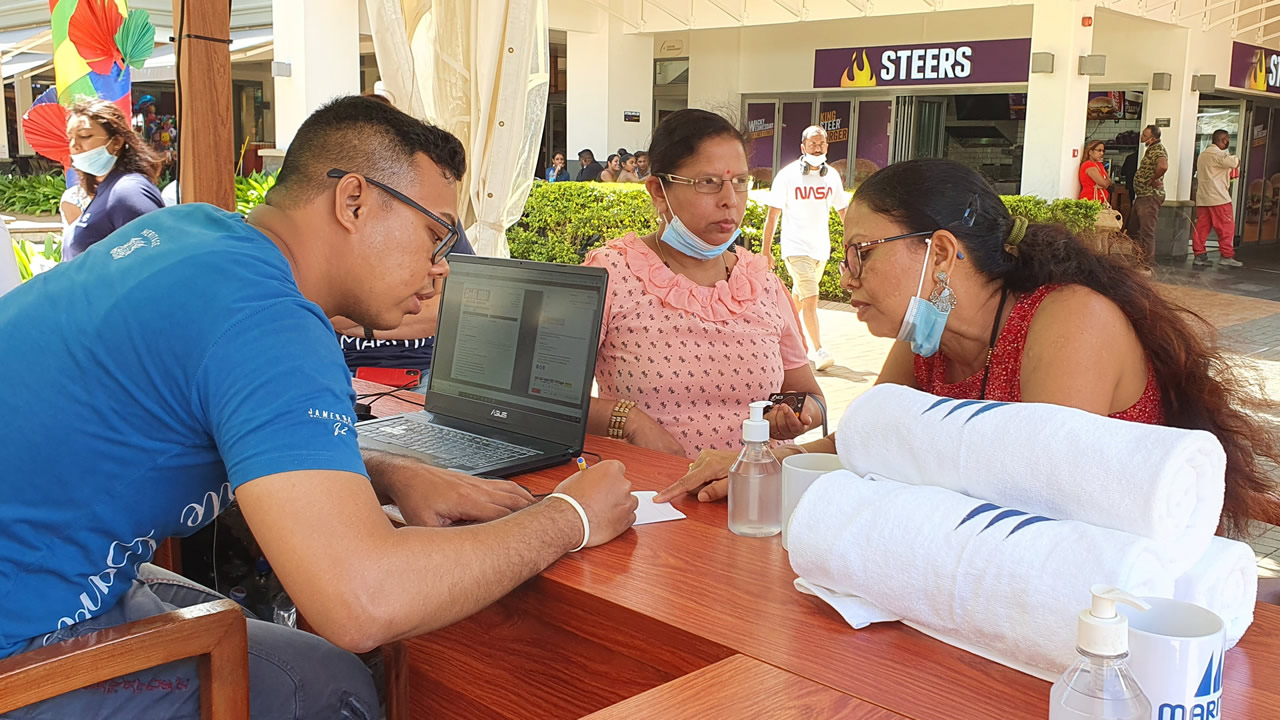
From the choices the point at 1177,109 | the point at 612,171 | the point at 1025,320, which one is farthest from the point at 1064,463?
the point at 1177,109

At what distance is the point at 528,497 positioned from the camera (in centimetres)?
184

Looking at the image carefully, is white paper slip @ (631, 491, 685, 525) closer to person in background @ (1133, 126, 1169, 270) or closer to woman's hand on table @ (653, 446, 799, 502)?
woman's hand on table @ (653, 446, 799, 502)

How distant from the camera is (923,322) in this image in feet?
7.05

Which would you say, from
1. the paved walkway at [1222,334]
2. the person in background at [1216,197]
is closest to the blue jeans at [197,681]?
the paved walkway at [1222,334]

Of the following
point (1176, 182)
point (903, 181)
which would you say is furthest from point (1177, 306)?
point (1176, 182)

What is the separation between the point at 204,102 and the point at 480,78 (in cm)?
113

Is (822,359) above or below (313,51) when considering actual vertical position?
below

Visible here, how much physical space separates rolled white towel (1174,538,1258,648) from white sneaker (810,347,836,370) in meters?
6.04

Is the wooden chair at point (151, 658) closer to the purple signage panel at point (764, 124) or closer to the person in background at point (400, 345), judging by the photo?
the person in background at point (400, 345)

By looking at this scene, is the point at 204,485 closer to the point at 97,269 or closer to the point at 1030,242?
the point at 97,269

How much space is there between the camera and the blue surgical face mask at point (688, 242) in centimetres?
293

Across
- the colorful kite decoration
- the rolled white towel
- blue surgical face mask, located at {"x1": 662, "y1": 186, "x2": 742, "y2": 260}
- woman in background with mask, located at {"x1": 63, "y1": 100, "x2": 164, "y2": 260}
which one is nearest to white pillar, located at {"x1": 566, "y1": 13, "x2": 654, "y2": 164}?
the colorful kite decoration

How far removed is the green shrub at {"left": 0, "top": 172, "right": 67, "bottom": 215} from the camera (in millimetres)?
15117

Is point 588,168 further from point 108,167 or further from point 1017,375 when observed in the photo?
point 1017,375
